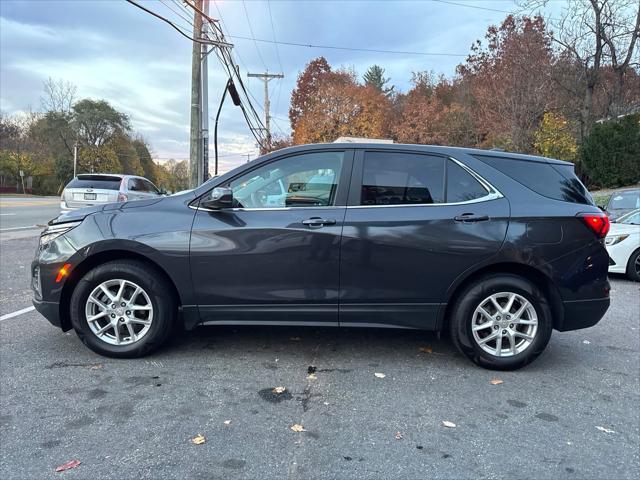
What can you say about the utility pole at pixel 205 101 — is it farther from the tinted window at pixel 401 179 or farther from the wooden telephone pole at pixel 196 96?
the tinted window at pixel 401 179

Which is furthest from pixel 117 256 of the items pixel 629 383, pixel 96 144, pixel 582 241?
pixel 96 144

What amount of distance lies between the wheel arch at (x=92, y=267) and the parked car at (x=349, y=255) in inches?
0.4

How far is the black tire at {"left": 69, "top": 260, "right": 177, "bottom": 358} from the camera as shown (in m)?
3.75

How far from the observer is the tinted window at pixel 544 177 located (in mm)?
3842

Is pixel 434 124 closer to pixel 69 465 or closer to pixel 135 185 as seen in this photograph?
pixel 135 185

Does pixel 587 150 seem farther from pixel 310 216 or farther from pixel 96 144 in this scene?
pixel 96 144

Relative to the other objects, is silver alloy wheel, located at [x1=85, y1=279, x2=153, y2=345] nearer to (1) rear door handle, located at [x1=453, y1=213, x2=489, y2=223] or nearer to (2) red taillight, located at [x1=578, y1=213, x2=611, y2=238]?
(1) rear door handle, located at [x1=453, y1=213, x2=489, y2=223]

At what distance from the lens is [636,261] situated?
25.5ft

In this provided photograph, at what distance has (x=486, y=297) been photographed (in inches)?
147

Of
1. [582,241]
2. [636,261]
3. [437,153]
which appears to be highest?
[437,153]

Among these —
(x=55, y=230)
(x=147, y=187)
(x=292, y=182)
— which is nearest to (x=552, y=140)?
(x=147, y=187)

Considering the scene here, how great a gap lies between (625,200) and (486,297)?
822 cm

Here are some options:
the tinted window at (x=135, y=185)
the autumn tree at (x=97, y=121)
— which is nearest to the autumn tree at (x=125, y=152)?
the autumn tree at (x=97, y=121)

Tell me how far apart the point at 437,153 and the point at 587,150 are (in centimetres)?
1867
